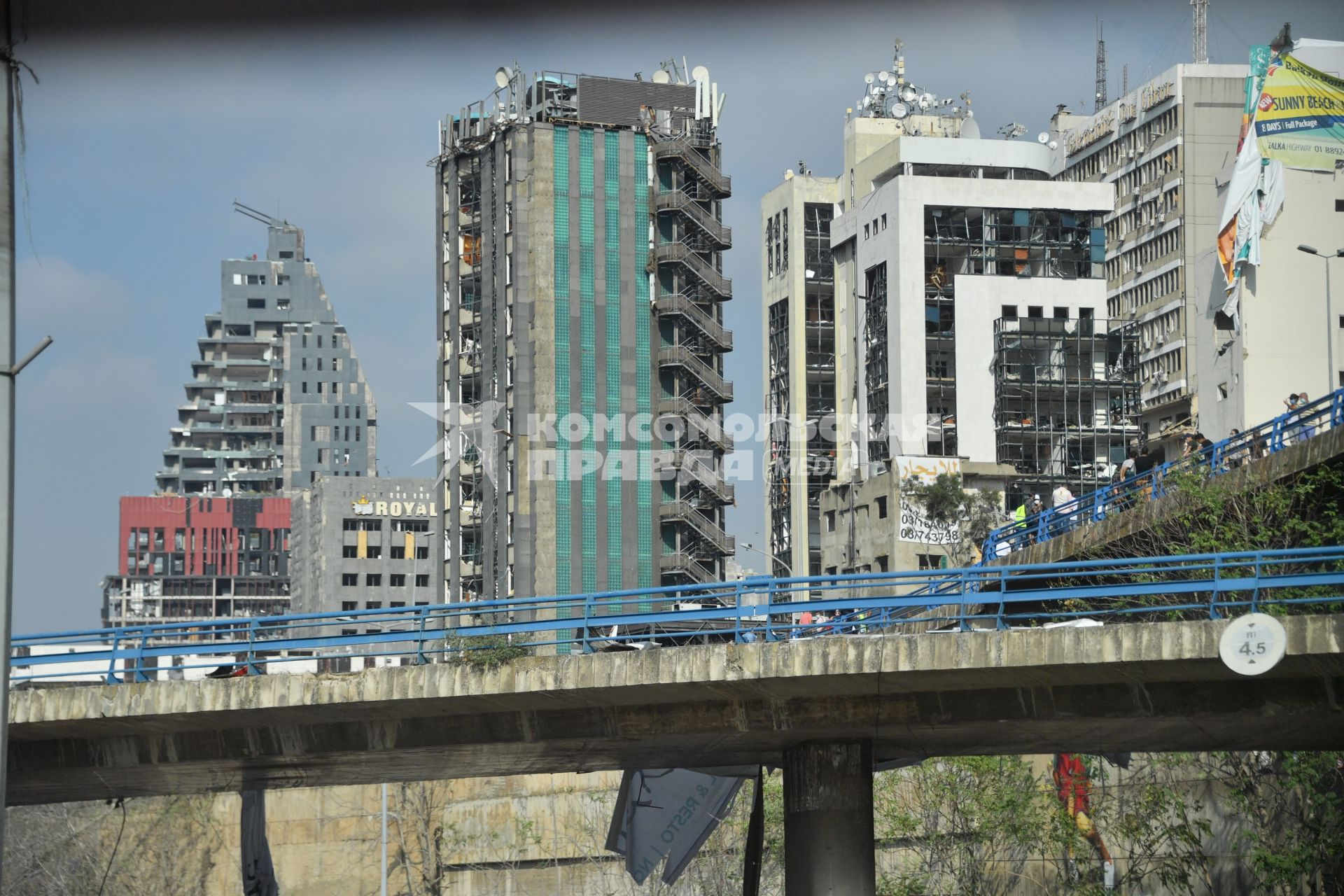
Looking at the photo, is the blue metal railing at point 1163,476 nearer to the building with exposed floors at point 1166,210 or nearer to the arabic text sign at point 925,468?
the arabic text sign at point 925,468

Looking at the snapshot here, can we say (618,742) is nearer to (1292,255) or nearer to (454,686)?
(454,686)

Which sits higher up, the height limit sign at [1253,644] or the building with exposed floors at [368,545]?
the building with exposed floors at [368,545]

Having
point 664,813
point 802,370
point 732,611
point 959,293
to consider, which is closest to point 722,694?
point 732,611

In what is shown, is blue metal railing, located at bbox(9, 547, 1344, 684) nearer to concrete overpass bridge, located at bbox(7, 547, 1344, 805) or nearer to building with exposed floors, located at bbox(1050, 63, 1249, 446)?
concrete overpass bridge, located at bbox(7, 547, 1344, 805)

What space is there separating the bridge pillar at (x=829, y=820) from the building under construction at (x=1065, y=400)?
3507 inches

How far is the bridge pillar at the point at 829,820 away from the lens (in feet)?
85.0

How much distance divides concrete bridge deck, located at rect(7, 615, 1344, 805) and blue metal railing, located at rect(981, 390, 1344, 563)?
8220mm

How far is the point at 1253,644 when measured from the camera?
21.3 meters

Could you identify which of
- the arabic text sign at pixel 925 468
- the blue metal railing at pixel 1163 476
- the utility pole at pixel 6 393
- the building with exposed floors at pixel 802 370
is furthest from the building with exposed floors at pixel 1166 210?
the utility pole at pixel 6 393

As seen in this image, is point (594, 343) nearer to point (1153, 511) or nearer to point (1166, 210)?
point (1166, 210)

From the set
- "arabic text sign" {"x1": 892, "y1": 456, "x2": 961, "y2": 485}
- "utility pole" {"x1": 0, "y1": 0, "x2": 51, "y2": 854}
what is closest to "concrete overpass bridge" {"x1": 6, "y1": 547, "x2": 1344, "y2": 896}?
"utility pole" {"x1": 0, "y1": 0, "x2": 51, "y2": 854}

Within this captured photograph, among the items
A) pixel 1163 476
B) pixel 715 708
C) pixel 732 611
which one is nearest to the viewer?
pixel 732 611

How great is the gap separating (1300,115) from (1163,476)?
6050 centimetres

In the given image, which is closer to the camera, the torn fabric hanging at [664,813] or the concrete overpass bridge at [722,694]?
the concrete overpass bridge at [722,694]
